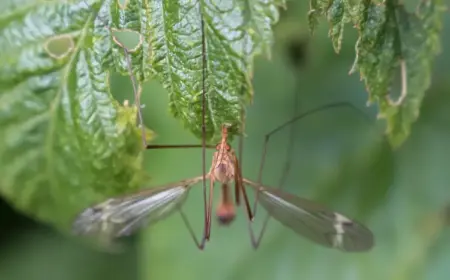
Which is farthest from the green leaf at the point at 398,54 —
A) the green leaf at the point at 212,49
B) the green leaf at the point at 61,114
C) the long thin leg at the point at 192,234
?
the long thin leg at the point at 192,234

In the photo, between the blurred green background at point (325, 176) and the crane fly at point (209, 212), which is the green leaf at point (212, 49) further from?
the blurred green background at point (325, 176)

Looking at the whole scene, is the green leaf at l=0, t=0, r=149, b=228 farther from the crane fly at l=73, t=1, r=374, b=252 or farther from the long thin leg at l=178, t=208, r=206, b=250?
the long thin leg at l=178, t=208, r=206, b=250

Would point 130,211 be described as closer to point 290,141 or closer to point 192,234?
point 192,234

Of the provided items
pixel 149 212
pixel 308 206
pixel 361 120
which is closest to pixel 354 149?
pixel 361 120

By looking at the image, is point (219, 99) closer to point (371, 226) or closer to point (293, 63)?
point (293, 63)

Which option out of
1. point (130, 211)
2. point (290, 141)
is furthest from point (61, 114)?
point (290, 141)

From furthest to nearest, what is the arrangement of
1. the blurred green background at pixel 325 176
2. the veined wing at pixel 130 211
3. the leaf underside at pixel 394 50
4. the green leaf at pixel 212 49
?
Result: 1. the blurred green background at pixel 325 176
2. the veined wing at pixel 130 211
3. the leaf underside at pixel 394 50
4. the green leaf at pixel 212 49
